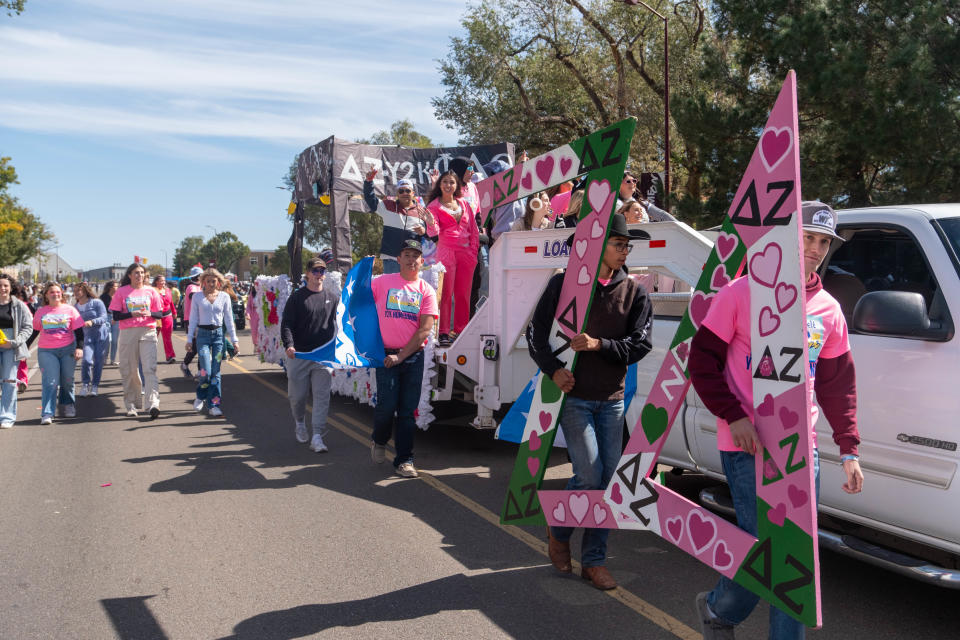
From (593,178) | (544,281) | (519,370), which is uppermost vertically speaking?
(593,178)

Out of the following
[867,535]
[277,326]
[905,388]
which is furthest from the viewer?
[277,326]

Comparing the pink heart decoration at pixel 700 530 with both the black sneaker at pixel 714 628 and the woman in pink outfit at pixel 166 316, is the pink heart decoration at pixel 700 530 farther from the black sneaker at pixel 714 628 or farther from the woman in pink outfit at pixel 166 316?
the woman in pink outfit at pixel 166 316

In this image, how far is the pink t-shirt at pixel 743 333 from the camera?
314cm

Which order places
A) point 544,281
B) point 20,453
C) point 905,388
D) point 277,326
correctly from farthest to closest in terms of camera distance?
point 277,326
point 20,453
point 544,281
point 905,388

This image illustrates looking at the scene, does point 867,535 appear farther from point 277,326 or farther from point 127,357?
point 277,326

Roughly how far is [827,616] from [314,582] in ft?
9.12

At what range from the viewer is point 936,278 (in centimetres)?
394

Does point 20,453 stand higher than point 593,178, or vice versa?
point 593,178

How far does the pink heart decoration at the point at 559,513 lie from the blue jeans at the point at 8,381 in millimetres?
7983

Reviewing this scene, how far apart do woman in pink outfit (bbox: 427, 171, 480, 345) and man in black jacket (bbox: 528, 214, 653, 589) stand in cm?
406

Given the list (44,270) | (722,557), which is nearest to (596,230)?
(722,557)

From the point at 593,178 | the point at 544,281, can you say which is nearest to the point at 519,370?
the point at 544,281

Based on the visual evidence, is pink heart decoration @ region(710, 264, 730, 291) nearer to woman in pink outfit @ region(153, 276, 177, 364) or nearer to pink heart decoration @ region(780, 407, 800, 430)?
pink heart decoration @ region(780, 407, 800, 430)

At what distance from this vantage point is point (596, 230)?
4.35 meters
